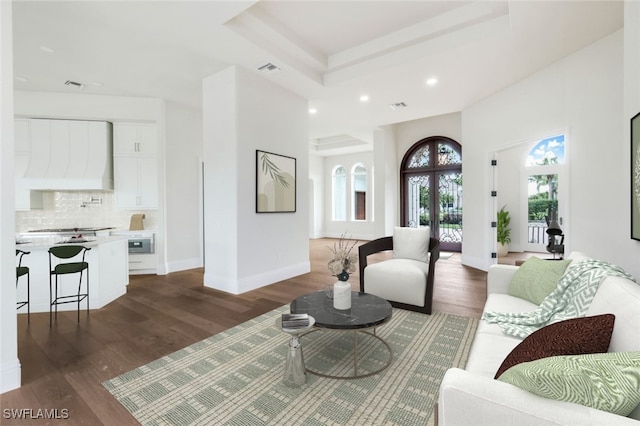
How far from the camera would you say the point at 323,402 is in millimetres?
1821

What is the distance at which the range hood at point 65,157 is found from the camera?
16.2 feet

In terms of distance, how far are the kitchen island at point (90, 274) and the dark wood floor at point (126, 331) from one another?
0.16m

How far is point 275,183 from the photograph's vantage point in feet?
15.0

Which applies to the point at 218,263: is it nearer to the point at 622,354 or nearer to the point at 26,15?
the point at 26,15

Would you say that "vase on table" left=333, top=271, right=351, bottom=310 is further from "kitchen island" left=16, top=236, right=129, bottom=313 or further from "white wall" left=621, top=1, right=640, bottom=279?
"kitchen island" left=16, top=236, right=129, bottom=313

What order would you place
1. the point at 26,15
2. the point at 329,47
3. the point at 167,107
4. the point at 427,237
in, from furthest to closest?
1. the point at 167,107
2. the point at 329,47
3. the point at 427,237
4. the point at 26,15

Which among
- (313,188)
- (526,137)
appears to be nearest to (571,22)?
(526,137)

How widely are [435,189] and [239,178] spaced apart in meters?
5.69

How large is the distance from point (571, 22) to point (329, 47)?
2.72 meters

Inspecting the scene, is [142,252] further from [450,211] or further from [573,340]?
[450,211]

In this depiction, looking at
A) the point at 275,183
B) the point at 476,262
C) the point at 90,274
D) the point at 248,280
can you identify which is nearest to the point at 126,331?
the point at 90,274

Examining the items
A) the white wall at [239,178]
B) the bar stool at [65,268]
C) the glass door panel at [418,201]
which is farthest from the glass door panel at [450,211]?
the bar stool at [65,268]

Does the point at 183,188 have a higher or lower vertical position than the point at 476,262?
higher

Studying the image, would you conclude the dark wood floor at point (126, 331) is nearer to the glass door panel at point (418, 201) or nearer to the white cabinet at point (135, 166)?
the white cabinet at point (135, 166)
